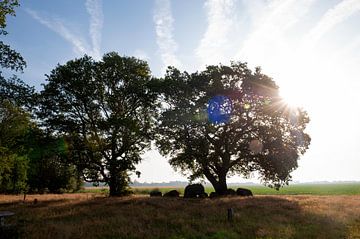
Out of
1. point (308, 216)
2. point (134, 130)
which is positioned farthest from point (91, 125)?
point (308, 216)

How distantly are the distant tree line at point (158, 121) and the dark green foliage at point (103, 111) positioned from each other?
0.38 feet

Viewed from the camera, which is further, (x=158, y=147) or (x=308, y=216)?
(x=158, y=147)

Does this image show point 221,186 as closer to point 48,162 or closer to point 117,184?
point 117,184

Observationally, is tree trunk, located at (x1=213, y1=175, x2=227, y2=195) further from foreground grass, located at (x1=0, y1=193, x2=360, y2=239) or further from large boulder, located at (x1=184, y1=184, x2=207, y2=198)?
foreground grass, located at (x1=0, y1=193, x2=360, y2=239)

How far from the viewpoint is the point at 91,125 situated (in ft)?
127

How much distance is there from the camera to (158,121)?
40.7 metres

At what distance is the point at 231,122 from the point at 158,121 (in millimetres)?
9208

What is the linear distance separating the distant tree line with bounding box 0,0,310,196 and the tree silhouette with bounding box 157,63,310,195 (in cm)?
12

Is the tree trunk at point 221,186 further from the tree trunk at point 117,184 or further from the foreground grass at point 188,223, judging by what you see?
the foreground grass at point 188,223

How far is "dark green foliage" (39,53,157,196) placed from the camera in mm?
37031

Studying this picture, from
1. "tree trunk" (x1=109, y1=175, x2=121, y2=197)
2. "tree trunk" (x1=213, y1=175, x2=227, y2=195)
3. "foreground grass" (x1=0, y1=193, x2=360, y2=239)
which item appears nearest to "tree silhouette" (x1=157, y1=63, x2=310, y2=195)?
"tree trunk" (x1=213, y1=175, x2=227, y2=195)

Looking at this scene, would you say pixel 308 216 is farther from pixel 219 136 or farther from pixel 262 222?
pixel 219 136

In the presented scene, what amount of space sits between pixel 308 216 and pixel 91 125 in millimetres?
26374

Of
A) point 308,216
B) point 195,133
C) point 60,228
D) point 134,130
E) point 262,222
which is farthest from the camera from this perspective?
point 195,133
